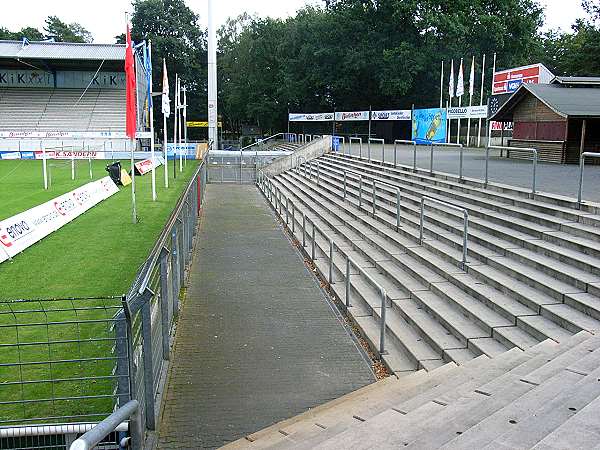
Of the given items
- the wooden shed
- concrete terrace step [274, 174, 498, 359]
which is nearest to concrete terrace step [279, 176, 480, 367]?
concrete terrace step [274, 174, 498, 359]

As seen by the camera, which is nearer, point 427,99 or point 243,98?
point 427,99

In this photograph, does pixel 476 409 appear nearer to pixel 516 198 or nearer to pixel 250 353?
pixel 250 353

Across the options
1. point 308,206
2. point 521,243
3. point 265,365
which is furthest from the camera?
point 308,206

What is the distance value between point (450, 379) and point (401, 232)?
7.09 metres

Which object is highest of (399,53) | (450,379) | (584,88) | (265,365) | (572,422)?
(399,53)

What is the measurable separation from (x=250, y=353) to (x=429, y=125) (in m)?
32.5

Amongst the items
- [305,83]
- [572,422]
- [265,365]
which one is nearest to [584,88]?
[265,365]

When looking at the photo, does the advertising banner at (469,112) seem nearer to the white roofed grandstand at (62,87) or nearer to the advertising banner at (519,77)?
the advertising banner at (519,77)

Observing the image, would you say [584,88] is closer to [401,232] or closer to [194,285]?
[401,232]

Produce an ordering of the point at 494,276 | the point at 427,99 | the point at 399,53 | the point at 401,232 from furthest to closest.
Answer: the point at 427,99 < the point at 399,53 < the point at 401,232 < the point at 494,276

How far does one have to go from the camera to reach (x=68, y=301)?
9.88 metres

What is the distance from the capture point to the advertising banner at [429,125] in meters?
36.7

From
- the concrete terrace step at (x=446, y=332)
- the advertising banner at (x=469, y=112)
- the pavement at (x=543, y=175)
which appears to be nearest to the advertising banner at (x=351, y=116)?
the advertising banner at (x=469, y=112)

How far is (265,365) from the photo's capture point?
299 inches
